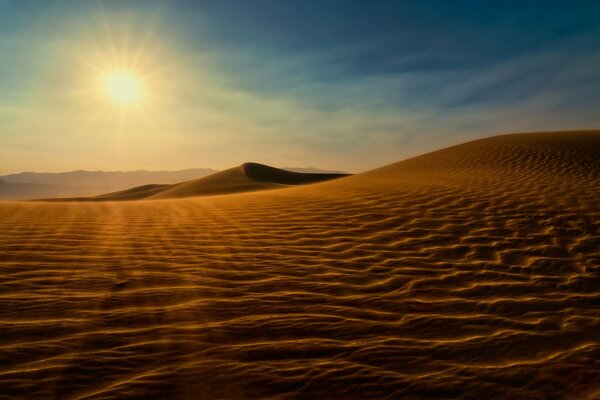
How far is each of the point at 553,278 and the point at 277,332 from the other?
3.86 metres

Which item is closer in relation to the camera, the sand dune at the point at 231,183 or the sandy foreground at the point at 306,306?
the sandy foreground at the point at 306,306

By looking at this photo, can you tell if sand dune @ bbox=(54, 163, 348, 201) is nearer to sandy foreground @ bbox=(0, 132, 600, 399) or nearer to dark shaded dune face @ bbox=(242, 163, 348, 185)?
dark shaded dune face @ bbox=(242, 163, 348, 185)

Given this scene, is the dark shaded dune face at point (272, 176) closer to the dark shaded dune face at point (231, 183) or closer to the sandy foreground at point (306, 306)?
the dark shaded dune face at point (231, 183)

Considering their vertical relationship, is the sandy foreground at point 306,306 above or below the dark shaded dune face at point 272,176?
below

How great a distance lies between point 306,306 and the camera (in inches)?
152

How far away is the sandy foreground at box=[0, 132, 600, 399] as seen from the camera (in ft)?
8.80

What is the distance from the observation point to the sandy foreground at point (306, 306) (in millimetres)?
2684

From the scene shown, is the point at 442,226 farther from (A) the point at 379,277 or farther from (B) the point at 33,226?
(B) the point at 33,226

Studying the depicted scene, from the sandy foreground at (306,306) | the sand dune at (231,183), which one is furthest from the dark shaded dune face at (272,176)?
the sandy foreground at (306,306)

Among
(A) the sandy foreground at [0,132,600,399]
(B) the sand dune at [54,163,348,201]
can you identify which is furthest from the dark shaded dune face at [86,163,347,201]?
(A) the sandy foreground at [0,132,600,399]

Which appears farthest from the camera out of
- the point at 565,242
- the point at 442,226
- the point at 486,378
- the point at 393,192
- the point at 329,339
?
the point at 393,192

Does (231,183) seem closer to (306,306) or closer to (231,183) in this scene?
(231,183)

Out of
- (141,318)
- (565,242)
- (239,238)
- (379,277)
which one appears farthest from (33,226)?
(565,242)

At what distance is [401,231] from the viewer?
22.2 ft
